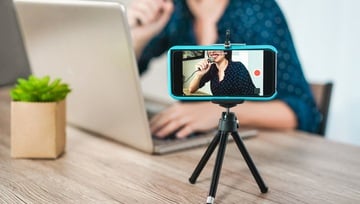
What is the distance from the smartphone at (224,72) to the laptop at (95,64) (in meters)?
0.27

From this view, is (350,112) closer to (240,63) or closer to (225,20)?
(225,20)

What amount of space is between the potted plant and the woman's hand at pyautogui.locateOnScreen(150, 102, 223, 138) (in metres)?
0.28

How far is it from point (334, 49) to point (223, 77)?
100 cm

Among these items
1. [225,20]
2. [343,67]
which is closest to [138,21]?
[225,20]

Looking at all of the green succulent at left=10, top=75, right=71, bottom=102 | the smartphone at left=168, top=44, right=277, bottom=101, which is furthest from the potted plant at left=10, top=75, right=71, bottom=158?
the smartphone at left=168, top=44, right=277, bottom=101

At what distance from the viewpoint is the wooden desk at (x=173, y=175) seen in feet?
3.62

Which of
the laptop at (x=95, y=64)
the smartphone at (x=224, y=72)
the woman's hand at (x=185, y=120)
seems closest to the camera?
the smartphone at (x=224, y=72)

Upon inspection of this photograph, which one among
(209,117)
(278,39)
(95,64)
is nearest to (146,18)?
(278,39)

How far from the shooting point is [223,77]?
100cm

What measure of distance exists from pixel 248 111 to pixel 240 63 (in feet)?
2.36

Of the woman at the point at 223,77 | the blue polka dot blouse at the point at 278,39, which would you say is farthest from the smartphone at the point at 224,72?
the blue polka dot blouse at the point at 278,39

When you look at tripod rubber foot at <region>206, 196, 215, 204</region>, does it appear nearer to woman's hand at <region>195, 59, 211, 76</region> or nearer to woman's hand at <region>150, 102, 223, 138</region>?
woman's hand at <region>195, 59, 211, 76</region>

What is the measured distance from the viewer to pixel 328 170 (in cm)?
128

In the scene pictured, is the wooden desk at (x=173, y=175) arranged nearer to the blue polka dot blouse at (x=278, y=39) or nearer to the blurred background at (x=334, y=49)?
the blue polka dot blouse at (x=278, y=39)
